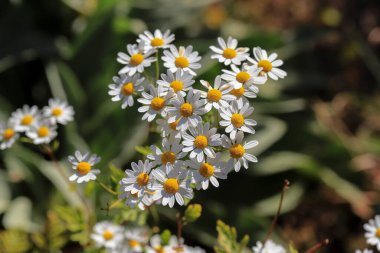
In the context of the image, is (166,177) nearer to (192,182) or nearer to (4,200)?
(192,182)

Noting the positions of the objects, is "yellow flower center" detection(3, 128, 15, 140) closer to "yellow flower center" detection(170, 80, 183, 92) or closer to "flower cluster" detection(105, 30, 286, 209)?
"flower cluster" detection(105, 30, 286, 209)

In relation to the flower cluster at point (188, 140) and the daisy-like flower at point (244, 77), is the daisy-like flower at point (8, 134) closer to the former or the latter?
the flower cluster at point (188, 140)

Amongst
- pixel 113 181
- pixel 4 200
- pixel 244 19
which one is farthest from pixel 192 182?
pixel 244 19

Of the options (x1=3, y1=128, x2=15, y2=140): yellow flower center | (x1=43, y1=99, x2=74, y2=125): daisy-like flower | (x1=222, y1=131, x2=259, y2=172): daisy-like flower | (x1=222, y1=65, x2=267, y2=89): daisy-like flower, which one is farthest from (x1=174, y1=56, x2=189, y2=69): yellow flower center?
(x1=3, y1=128, x2=15, y2=140): yellow flower center

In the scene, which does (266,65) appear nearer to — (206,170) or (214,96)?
(214,96)

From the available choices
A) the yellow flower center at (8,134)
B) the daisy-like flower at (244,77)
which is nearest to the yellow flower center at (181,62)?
the daisy-like flower at (244,77)
